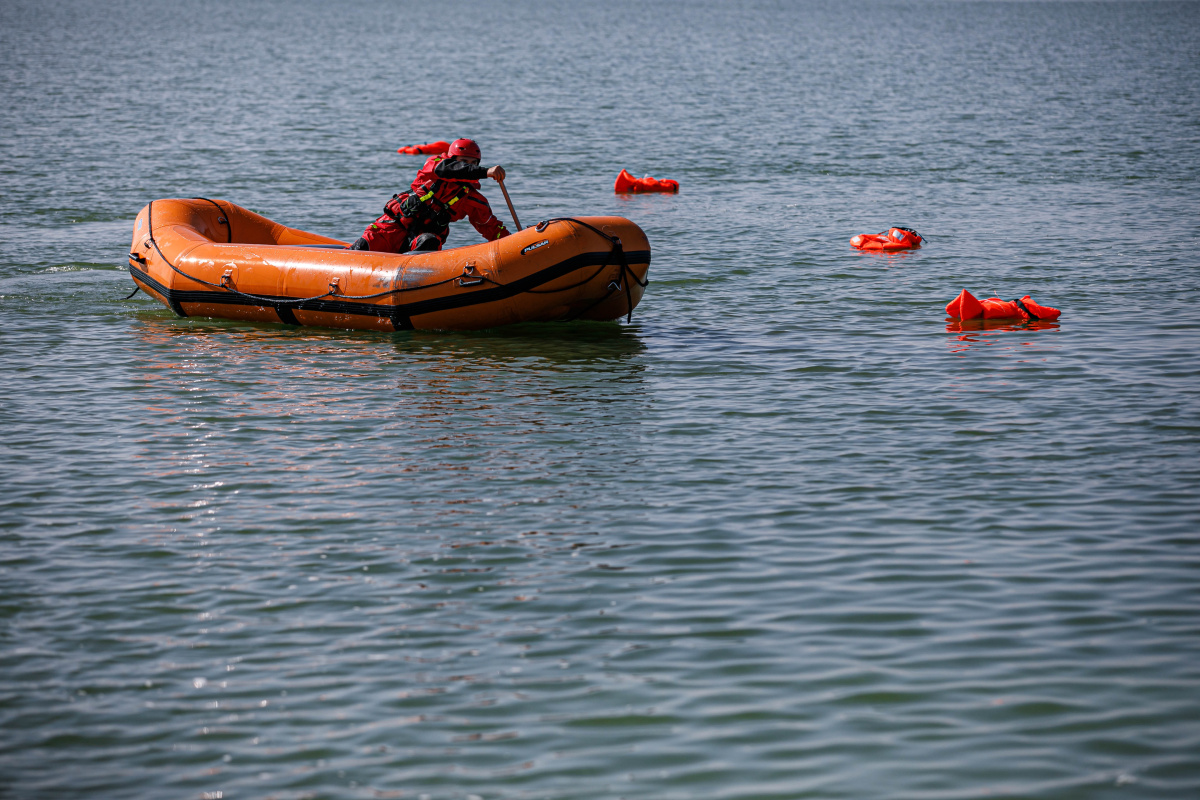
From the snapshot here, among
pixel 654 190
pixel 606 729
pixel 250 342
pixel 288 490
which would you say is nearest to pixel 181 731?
pixel 606 729

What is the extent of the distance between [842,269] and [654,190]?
6584 mm

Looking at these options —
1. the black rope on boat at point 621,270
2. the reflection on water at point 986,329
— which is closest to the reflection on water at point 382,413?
the black rope on boat at point 621,270

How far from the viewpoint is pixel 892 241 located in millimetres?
16188

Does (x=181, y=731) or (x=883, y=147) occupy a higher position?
(x=883, y=147)

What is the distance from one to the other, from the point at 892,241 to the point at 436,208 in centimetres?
601

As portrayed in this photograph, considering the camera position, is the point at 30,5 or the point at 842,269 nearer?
the point at 842,269

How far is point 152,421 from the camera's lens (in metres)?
9.96

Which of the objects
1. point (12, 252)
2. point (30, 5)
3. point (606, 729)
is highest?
point (30, 5)

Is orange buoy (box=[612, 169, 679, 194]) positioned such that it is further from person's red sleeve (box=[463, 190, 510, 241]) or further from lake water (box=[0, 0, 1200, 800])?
person's red sleeve (box=[463, 190, 510, 241])

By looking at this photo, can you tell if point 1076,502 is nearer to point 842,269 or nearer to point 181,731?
point 181,731

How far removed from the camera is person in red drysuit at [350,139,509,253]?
41.8ft

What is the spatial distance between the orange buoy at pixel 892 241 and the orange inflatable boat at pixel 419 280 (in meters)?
4.43

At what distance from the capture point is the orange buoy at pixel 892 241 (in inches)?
635

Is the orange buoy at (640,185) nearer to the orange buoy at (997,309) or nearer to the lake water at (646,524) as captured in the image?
the lake water at (646,524)
